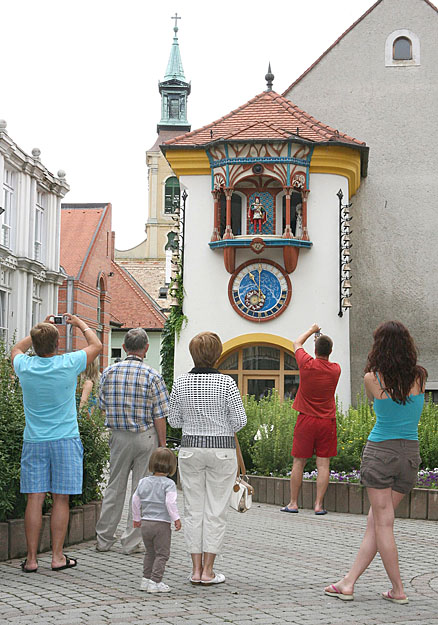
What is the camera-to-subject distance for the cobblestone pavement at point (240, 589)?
5930mm

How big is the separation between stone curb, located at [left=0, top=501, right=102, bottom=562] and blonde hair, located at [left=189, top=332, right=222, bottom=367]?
2171mm

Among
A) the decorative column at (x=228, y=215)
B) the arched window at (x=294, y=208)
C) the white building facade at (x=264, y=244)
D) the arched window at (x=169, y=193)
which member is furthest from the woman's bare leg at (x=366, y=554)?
the arched window at (x=169, y=193)

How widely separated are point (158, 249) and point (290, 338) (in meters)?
65.9

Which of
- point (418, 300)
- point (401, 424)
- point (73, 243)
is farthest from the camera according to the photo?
point (73, 243)

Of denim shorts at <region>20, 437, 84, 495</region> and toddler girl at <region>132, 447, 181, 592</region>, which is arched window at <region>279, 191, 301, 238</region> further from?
toddler girl at <region>132, 447, 181, 592</region>

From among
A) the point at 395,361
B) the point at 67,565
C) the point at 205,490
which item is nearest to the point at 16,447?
the point at 67,565

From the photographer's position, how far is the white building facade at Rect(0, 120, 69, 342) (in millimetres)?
34656

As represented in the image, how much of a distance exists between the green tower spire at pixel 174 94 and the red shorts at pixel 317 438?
79.9 m

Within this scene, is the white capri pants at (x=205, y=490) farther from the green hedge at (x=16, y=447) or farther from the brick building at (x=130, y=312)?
the brick building at (x=130, y=312)

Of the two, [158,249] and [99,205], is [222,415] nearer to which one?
[99,205]

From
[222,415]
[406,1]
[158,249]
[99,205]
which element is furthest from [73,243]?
[222,415]

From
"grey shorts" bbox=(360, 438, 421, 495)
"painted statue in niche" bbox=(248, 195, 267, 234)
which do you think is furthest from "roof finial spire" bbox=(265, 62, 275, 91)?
"grey shorts" bbox=(360, 438, 421, 495)

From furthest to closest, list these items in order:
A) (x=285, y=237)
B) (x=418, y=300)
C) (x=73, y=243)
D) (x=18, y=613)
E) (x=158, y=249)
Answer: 1. (x=158, y=249)
2. (x=73, y=243)
3. (x=418, y=300)
4. (x=285, y=237)
5. (x=18, y=613)

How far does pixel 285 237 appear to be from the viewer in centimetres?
2150
